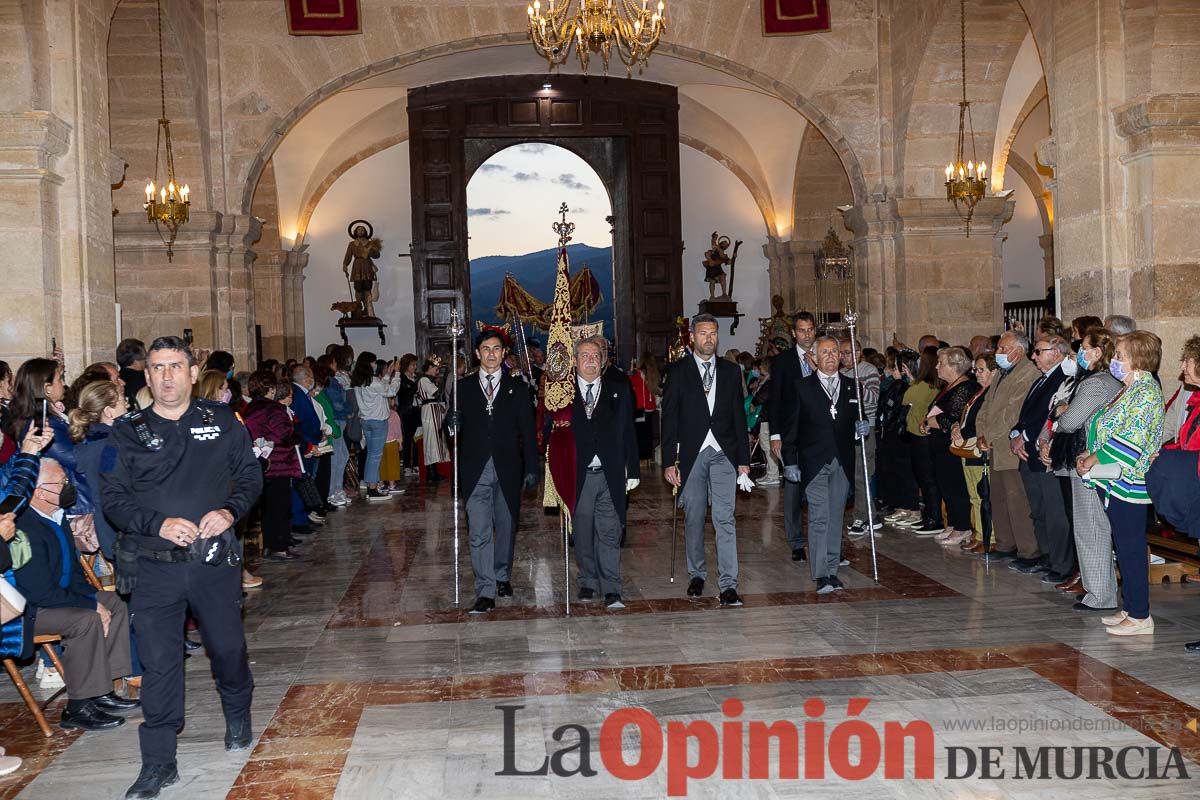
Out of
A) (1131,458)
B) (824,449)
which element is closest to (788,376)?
(824,449)

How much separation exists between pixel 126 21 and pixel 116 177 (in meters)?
3.07

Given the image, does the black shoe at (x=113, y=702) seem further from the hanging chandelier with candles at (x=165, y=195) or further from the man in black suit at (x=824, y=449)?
the hanging chandelier with candles at (x=165, y=195)

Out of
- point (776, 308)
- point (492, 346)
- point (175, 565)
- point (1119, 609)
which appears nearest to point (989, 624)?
point (1119, 609)

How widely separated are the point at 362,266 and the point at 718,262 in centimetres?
620

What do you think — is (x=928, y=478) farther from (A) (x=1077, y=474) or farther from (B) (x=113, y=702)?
(B) (x=113, y=702)

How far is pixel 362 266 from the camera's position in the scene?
19750mm

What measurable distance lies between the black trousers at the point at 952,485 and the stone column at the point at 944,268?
4.66 metres

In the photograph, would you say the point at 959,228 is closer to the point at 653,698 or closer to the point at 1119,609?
the point at 1119,609

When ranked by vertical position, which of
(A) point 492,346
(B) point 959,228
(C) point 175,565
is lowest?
(C) point 175,565

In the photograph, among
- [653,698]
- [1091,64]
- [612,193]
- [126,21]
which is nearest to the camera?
[653,698]

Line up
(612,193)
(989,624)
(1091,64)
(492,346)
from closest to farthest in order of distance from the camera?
(989,624)
(492,346)
(1091,64)
(612,193)

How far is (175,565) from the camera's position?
408cm

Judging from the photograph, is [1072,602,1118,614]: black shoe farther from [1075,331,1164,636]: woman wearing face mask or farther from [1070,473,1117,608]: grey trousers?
[1075,331,1164,636]: woman wearing face mask

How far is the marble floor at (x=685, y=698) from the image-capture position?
4.04 metres
